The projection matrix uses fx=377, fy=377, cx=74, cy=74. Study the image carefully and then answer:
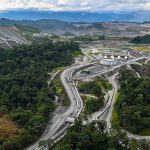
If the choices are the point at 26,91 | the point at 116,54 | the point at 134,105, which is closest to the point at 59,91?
the point at 26,91

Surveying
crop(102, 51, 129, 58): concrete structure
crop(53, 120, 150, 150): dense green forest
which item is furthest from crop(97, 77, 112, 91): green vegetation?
crop(102, 51, 129, 58): concrete structure

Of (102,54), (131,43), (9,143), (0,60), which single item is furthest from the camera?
(131,43)

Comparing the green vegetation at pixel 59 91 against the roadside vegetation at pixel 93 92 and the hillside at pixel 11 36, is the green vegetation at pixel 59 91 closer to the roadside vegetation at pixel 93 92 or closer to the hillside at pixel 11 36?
the roadside vegetation at pixel 93 92

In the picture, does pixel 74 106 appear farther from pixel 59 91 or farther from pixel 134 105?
pixel 134 105

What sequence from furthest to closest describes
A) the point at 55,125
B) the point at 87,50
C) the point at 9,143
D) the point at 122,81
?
the point at 87,50, the point at 122,81, the point at 55,125, the point at 9,143

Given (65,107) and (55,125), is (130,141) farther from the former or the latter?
(65,107)

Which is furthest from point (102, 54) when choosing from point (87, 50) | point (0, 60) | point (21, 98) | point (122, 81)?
point (21, 98)
